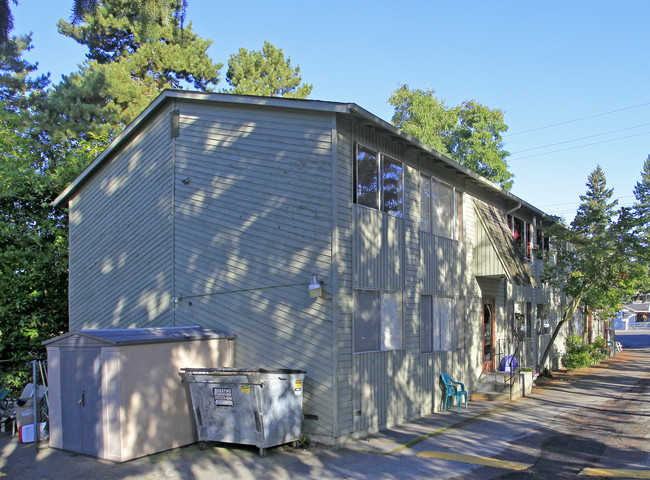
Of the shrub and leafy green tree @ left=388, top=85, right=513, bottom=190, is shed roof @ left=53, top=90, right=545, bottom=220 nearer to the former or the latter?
the shrub

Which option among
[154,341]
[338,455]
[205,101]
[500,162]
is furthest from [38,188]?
[500,162]

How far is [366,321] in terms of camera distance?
1072cm

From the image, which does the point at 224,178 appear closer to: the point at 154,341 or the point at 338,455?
the point at 154,341

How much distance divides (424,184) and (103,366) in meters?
7.97

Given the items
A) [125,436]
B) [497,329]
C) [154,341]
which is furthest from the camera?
[497,329]

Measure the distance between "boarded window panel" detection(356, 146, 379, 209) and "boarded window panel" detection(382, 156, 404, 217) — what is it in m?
0.33

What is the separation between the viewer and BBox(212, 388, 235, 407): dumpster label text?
30.2ft

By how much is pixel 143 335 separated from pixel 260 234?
8.88 feet

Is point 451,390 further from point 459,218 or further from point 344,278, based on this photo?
point 344,278

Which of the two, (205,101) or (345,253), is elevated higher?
(205,101)

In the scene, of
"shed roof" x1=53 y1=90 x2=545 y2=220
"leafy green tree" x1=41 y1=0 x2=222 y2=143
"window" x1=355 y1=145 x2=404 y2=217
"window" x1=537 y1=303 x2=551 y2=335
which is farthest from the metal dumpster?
"leafy green tree" x1=41 y1=0 x2=222 y2=143

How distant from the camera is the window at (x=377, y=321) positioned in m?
10.5

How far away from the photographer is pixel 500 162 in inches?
1294

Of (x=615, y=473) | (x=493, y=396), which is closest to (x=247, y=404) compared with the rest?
(x=615, y=473)
